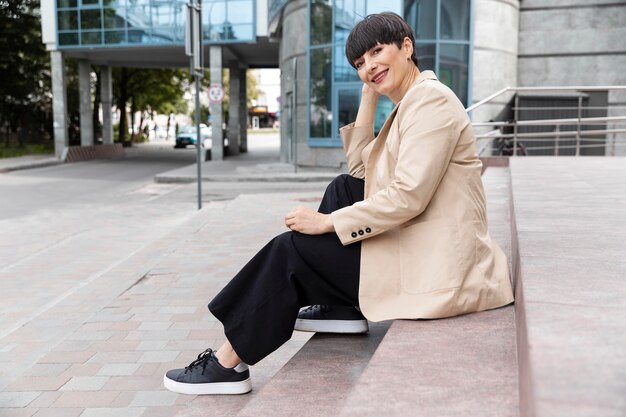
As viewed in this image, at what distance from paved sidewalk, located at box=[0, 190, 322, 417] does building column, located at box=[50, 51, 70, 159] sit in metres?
24.0

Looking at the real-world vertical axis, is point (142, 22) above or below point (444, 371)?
above

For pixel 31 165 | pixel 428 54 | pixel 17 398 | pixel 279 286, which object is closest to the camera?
pixel 279 286

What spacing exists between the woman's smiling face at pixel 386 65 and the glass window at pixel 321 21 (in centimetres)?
1891

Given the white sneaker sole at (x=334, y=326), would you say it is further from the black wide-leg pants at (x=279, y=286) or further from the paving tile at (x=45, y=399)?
the paving tile at (x=45, y=399)

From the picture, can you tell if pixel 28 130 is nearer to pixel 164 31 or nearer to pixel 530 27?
pixel 164 31

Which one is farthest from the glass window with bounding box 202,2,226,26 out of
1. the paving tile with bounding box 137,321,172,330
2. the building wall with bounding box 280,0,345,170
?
the paving tile with bounding box 137,321,172,330

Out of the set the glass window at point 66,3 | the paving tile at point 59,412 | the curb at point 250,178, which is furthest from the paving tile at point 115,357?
the glass window at point 66,3

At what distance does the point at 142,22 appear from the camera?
1094 inches

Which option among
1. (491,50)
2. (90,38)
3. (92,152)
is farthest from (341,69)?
(92,152)

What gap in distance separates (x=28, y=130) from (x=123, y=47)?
12.2 meters

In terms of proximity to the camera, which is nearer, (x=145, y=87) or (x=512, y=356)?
(x=512, y=356)

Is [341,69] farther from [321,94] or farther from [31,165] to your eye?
[31,165]

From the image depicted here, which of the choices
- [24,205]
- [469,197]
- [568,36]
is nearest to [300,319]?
[469,197]

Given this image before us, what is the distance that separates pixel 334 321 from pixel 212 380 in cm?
66
